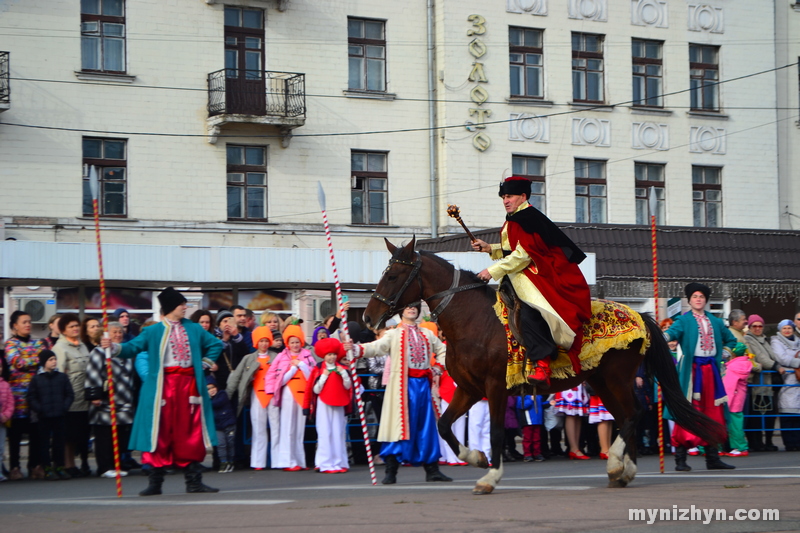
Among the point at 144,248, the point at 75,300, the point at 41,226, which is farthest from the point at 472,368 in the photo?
the point at 41,226

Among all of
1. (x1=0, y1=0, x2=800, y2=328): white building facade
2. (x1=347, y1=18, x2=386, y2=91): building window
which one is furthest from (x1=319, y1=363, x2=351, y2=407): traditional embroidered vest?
(x1=347, y1=18, x2=386, y2=91): building window

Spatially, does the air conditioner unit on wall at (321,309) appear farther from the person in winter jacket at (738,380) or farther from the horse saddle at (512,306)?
the horse saddle at (512,306)

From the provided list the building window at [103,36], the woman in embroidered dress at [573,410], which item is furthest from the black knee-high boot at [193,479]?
the building window at [103,36]

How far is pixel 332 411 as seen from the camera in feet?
45.6

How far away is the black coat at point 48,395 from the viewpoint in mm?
13367

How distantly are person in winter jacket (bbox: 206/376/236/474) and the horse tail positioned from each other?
555 centimetres

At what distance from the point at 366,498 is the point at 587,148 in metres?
24.4

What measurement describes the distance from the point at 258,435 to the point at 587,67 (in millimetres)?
21234

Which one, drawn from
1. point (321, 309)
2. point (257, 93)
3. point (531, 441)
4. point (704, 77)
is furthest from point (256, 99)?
point (531, 441)

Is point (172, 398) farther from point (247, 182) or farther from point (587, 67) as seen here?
point (587, 67)

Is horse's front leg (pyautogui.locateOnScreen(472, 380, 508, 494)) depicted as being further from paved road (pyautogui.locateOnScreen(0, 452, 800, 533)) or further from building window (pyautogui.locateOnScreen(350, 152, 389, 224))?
building window (pyautogui.locateOnScreen(350, 152, 389, 224))

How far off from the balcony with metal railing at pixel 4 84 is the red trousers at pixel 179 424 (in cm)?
1768

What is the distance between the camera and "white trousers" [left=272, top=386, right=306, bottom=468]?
570 inches

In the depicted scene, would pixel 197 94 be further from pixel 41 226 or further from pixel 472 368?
pixel 472 368
